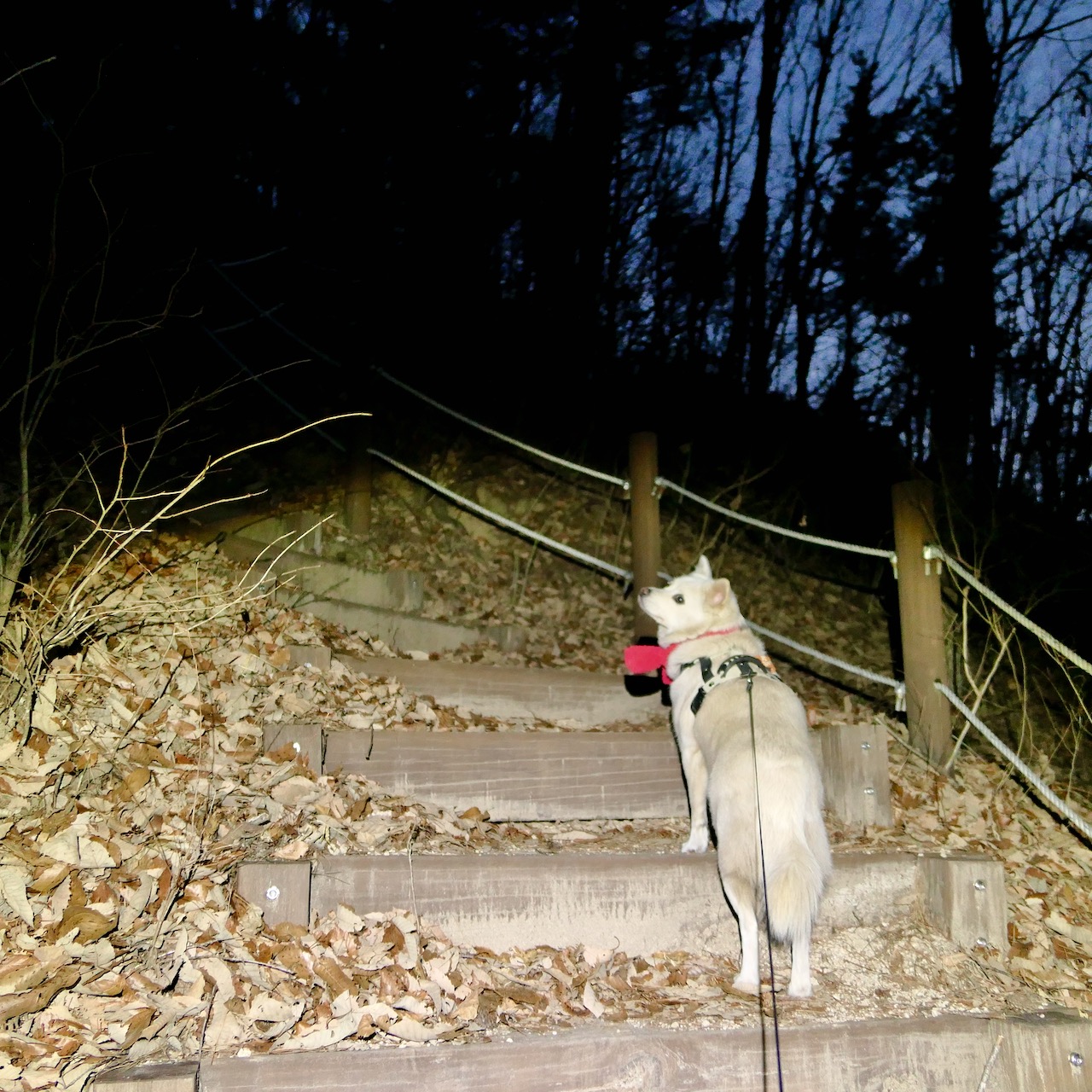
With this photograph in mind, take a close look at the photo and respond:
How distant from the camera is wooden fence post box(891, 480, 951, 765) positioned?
4.22 m

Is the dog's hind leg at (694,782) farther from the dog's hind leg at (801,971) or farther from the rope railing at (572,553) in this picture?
the rope railing at (572,553)

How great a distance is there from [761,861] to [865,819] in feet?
3.89

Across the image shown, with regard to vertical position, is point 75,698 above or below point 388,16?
below

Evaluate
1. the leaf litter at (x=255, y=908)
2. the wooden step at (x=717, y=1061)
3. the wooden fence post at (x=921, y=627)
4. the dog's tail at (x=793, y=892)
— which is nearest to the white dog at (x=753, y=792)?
the dog's tail at (x=793, y=892)

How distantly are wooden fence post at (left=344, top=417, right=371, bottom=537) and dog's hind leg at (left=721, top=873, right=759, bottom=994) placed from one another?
160 inches

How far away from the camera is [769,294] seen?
13641mm

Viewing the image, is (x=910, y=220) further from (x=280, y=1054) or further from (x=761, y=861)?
(x=280, y=1054)

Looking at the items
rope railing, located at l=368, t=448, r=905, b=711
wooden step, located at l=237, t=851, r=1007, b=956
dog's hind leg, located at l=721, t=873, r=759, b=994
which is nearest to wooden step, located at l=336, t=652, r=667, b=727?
rope railing, located at l=368, t=448, r=905, b=711

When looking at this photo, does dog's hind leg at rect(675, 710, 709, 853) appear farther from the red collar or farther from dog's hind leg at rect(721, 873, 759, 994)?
dog's hind leg at rect(721, 873, 759, 994)

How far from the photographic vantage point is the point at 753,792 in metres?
3.04

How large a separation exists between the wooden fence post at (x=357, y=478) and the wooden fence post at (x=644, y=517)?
6.40 ft

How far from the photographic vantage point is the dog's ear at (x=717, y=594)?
13.9ft

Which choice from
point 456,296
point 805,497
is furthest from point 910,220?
point 456,296

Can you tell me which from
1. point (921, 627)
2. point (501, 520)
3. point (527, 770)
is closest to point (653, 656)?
point (527, 770)
